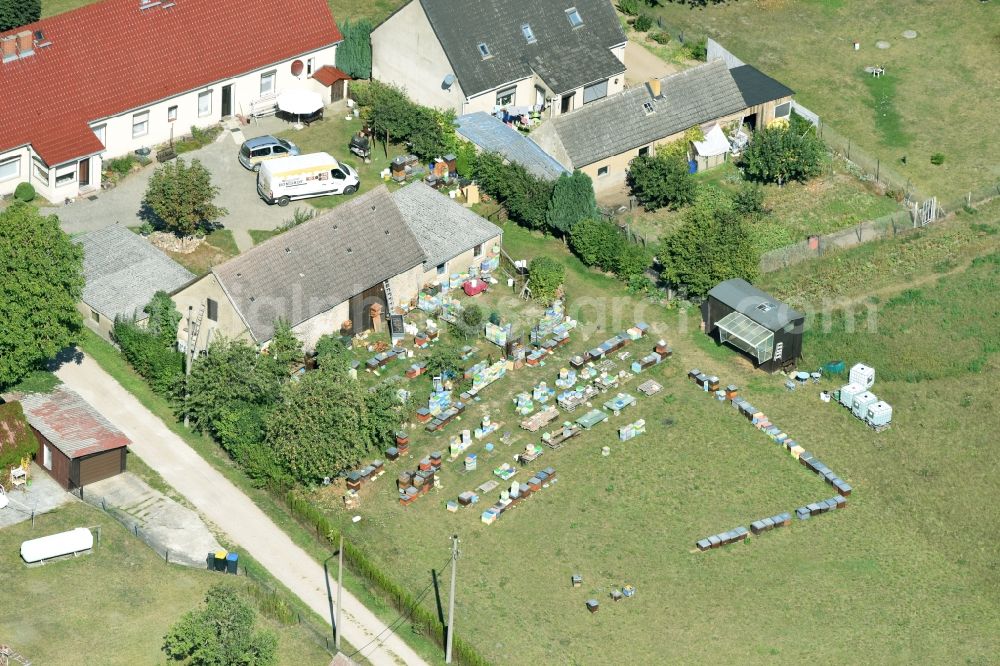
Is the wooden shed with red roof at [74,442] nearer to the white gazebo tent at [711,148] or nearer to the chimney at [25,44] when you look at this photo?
the chimney at [25,44]

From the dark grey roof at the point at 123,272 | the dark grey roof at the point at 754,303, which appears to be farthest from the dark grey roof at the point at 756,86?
the dark grey roof at the point at 123,272

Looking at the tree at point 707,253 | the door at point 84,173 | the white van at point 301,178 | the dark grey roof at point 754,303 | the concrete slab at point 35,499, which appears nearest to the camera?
the concrete slab at point 35,499

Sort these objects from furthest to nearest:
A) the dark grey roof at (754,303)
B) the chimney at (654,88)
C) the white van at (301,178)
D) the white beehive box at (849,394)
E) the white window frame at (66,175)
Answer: the chimney at (654,88), the white van at (301,178), the white window frame at (66,175), the dark grey roof at (754,303), the white beehive box at (849,394)

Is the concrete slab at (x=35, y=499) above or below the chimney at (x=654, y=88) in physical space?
below

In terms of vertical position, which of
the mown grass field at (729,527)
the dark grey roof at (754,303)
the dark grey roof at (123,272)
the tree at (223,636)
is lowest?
the mown grass field at (729,527)

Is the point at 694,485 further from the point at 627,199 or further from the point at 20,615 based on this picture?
the point at 20,615

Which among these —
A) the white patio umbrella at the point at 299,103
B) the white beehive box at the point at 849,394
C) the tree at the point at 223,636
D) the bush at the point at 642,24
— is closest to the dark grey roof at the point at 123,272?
the white patio umbrella at the point at 299,103

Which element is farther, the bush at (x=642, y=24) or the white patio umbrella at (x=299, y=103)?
the bush at (x=642, y=24)

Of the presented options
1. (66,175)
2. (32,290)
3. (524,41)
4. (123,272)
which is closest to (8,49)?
(66,175)
